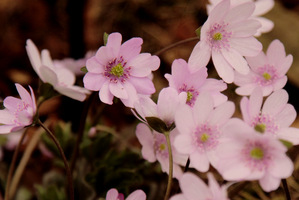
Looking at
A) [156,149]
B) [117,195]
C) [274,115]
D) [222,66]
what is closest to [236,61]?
[222,66]

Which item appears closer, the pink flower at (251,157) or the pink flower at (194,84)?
the pink flower at (251,157)

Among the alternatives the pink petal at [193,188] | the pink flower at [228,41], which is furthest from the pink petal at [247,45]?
the pink petal at [193,188]

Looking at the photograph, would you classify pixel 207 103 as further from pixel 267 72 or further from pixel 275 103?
pixel 267 72

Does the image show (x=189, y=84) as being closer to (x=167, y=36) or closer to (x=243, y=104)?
(x=243, y=104)

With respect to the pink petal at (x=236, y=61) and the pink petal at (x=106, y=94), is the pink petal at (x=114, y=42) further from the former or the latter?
the pink petal at (x=236, y=61)

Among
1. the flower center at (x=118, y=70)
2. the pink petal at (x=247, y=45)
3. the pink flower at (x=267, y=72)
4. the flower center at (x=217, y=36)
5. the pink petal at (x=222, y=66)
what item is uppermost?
the flower center at (x=217, y=36)

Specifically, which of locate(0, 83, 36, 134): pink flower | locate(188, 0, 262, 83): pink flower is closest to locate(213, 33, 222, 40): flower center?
locate(188, 0, 262, 83): pink flower

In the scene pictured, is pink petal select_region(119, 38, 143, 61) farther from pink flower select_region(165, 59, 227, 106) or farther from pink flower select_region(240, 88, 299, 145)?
pink flower select_region(240, 88, 299, 145)

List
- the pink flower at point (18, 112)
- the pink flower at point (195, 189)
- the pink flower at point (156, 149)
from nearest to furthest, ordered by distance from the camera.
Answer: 1. the pink flower at point (195, 189)
2. the pink flower at point (18, 112)
3. the pink flower at point (156, 149)
